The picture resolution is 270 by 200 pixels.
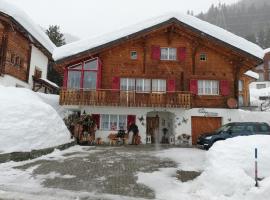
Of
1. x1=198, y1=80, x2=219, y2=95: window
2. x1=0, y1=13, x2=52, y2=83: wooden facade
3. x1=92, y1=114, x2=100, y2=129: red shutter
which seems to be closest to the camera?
x1=92, y1=114, x2=100, y2=129: red shutter

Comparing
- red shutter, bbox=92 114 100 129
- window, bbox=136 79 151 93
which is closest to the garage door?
window, bbox=136 79 151 93

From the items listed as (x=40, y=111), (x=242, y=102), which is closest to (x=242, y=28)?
(x=242, y=102)

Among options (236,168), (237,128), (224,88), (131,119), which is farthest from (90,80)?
(236,168)

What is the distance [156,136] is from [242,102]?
1366 cm

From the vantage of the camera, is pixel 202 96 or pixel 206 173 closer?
pixel 206 173

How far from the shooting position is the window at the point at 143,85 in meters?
21.8

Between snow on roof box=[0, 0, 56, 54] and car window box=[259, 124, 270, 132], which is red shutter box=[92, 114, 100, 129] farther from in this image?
car window box=[259, 124, 270, 132]

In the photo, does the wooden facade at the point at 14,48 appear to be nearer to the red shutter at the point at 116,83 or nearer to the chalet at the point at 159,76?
the chalet at the point at 159,76

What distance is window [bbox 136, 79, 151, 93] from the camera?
2183 cm

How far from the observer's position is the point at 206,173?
8422 mm

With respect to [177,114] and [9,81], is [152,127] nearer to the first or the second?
[177,114]

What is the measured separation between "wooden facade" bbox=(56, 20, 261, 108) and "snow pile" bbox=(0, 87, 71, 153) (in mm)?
6948

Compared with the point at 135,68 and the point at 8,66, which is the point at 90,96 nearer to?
the point at 135,68

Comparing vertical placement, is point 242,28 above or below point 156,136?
above
